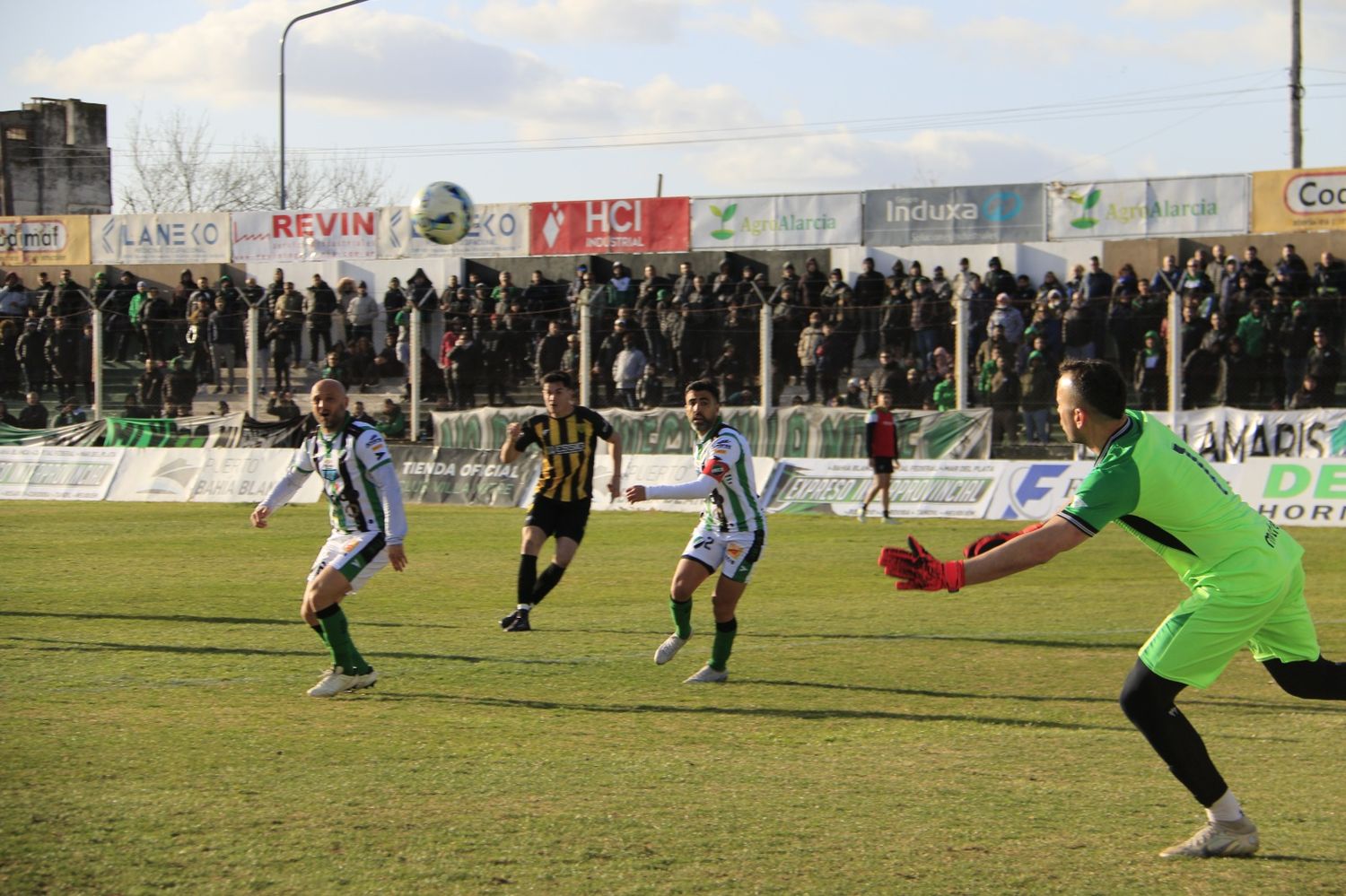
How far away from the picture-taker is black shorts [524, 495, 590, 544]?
12.2 m

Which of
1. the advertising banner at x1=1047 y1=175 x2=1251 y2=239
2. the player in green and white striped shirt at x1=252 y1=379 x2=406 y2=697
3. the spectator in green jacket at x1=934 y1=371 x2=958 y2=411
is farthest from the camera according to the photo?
the advertising banner at x1=1047 y1=175 x2=1251 y2=239

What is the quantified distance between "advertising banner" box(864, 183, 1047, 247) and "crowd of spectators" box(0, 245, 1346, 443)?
1.08m

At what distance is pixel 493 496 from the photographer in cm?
2466

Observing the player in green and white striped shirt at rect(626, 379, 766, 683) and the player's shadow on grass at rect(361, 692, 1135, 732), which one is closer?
the player's shadow on grass at rect(361, 692, 1135, 732)

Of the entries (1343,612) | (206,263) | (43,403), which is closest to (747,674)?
(1343,612)

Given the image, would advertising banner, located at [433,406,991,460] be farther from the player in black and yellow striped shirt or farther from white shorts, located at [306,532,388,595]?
white shorts, located at [306,532,388,595]

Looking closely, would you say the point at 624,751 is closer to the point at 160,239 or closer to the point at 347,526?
the point at 347,526

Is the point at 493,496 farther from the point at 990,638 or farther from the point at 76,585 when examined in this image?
the point at 990,638

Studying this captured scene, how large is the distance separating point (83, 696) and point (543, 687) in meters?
2.72

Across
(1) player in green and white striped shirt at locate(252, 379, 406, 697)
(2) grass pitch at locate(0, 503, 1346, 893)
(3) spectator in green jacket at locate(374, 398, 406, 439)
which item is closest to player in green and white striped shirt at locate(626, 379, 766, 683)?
(2) grass pitch at locate(0, 503, 1346, 893)

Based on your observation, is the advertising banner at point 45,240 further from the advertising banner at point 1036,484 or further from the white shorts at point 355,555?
the white shorts at point 355,555

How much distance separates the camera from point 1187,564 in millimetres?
5492

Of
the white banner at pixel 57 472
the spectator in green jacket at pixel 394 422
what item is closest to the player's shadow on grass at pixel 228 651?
the spectator in green jacket at pixel 394 422

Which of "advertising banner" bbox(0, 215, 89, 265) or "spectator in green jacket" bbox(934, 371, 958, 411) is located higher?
"advertising banner" bbox(0, 215, 89, 265)
